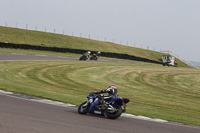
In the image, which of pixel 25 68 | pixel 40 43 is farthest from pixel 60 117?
pixel 40 43

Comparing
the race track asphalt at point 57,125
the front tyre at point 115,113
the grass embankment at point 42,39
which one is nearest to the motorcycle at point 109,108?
the front tyre at point 115,113

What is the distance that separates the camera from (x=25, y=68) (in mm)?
25891

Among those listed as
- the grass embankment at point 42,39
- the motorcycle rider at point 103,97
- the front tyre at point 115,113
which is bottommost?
the front tyre at point 115,113

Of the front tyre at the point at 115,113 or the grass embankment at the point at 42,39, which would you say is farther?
the grass embankment at the point at 42,39

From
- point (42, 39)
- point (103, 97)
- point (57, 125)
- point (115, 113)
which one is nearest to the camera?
point (57, 125)

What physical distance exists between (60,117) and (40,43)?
150 feet

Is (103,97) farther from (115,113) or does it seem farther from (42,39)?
(42,39)

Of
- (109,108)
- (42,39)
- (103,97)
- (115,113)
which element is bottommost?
(115,113)

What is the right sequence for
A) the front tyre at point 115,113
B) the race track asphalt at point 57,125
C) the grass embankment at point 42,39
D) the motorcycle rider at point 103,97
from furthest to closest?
the grass embankment at point 42,39 → the motorcycle rider at point 103,97 → the front tyre at point 115,113 → the race track asphalt at point 57,125

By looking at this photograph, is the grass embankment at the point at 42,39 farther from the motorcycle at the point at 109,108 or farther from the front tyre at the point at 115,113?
the front tyre at the point at 115,113

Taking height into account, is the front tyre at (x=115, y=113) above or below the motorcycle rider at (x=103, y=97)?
below

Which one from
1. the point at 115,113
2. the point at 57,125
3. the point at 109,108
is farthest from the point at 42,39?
the point at 57,125

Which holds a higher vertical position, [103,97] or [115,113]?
[103,97]

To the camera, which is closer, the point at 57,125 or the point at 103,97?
the point at 57,125
